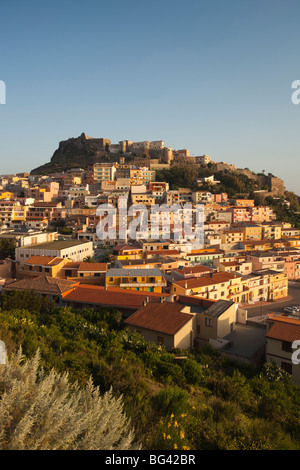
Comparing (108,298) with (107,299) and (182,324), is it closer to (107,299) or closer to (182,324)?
(107,299)

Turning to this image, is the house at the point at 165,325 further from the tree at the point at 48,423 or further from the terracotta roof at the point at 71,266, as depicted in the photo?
the terracotta roof at the point at 71,266

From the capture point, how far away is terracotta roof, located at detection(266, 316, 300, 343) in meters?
9.80

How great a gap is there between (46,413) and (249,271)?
874 inches

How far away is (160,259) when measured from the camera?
77.5 ft

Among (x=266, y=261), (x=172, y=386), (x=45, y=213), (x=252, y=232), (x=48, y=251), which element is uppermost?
(x=45, y=213)

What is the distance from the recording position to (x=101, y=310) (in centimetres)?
1293

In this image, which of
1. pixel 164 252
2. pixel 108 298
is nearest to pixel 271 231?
pixel 164 252

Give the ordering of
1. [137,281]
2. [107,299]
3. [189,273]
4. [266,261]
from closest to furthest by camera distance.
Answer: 1. [107,299]
2. [137,281]
3. [189,273]
4. [266,261]

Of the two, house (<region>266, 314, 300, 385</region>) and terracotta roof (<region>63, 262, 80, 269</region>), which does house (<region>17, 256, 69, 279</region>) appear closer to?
terracotta roof (<region>63, 262, 80, 269</region>)

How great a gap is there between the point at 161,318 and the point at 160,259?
12.4 meters

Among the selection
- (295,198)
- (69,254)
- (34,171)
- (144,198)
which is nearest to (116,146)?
(34,171)

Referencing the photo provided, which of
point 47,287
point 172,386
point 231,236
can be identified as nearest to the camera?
point 172,386

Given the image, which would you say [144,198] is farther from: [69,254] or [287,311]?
[287,311]

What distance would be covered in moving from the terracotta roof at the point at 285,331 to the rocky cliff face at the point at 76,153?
5710 centimetres
